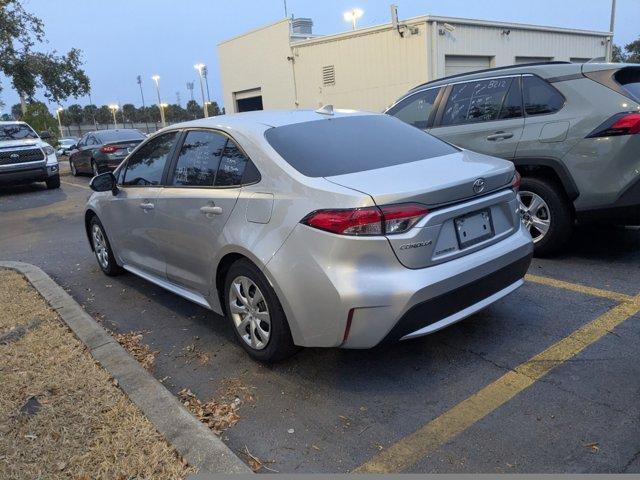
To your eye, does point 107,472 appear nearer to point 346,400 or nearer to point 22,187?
point 346,400

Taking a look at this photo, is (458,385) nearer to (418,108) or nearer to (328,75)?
(418,108)

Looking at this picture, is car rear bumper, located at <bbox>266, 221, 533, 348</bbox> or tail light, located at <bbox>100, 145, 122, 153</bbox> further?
tail light, located at <bbox>100, 145, 122, 153</bbox>

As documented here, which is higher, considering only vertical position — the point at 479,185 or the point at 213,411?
the point at 479,185

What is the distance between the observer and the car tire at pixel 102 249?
18.6 ft

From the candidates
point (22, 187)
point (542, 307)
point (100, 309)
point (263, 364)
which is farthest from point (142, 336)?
point (22, 187)

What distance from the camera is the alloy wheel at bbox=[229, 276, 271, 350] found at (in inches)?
136

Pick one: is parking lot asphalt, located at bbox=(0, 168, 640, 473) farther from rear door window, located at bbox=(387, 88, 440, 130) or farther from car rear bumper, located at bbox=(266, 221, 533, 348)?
rear door window, located at bbox=(387, 88, 440, 130)

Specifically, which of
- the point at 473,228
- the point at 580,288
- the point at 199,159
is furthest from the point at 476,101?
the point at 199,159

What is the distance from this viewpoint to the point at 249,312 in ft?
11.7

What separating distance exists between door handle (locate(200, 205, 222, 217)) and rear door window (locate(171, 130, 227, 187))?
7.3 inches

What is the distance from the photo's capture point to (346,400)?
3.18m

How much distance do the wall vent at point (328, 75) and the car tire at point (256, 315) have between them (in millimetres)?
16540

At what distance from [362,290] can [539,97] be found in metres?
3.34

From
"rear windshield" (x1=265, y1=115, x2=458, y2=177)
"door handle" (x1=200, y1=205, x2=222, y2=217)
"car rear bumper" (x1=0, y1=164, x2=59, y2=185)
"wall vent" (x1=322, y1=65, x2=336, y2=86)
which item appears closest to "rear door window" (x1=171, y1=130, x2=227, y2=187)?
"door handle" (x1=200, y1=205, x2=222, y2=217)
